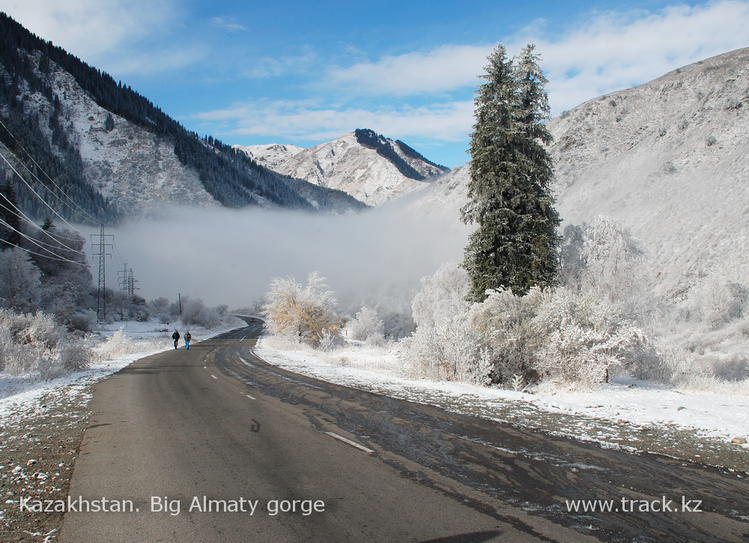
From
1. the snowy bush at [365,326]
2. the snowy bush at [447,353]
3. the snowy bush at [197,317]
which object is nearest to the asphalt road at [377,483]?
the snowy bush at [447,353]

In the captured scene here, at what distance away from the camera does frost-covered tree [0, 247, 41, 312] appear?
47719 mm

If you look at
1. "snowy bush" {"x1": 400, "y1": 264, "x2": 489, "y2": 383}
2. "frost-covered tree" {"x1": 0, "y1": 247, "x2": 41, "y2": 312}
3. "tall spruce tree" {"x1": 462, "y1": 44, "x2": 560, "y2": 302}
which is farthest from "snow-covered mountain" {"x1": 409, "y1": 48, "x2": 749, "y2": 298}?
"frost-covered tree" {"x1": 0, "y1": 247, "x2": 41, "y2": 312}

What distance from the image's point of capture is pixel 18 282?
49156 millimetres

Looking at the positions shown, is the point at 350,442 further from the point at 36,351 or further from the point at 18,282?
the point at 18,282

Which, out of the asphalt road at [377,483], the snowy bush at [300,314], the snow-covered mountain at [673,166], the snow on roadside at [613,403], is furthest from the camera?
the snowy bush at [300,314]

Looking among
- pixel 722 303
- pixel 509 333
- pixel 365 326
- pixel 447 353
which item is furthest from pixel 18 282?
pixel 722 303

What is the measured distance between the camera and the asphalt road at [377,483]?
4.84 m

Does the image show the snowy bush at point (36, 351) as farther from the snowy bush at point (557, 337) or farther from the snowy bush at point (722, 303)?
the snowy bush at point (722, 303)

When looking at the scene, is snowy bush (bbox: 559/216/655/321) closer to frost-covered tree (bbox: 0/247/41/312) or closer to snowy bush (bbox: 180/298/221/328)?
frost-covered tree (bbox: 0/247/41/312)

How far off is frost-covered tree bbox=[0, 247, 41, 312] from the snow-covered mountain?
5702cm

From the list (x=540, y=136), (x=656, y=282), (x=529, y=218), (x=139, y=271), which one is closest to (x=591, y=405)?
(x=529, y=218)

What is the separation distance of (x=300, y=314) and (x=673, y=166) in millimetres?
43286

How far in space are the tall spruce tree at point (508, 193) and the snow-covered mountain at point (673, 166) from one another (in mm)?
18061

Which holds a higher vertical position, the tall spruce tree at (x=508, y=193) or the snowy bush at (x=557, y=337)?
the tall spruce tree at (x=508, y=193)
